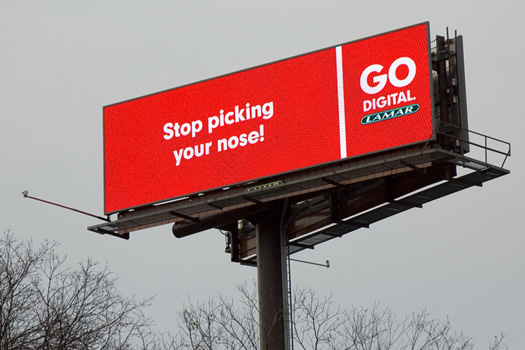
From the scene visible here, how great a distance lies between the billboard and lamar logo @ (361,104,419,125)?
23mm

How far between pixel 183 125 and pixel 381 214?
563cm

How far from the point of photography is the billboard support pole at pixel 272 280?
46.9 m

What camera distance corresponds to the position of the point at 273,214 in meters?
48.3

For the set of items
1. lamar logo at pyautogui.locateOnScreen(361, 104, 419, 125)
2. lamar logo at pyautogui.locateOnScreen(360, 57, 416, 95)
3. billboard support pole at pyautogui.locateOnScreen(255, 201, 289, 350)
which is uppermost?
lamar logo at pyautogui.locateOnScreen(360, 57, 416, 95)

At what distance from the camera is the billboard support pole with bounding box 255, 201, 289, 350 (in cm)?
4688

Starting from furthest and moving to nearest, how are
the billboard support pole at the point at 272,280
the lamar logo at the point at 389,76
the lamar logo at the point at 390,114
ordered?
the billboard support pole at the point at 272,280
the lamar logo at the point at 389,76
the lamar logo at the point at 390,114

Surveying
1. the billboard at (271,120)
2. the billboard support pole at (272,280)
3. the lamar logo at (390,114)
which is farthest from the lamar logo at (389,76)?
the billboard support pole at (272,280)

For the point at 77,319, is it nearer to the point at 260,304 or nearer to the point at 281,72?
the point at 260,304

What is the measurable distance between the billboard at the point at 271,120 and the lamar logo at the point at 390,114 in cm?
2

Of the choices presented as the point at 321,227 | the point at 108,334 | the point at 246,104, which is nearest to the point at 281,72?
the point at 246,104

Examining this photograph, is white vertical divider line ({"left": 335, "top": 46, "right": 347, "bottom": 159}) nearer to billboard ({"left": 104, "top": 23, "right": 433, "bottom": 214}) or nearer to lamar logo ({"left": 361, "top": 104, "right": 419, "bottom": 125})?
billboard ({"left": 104, "top": 23, "right": 433, "bottom": 214})

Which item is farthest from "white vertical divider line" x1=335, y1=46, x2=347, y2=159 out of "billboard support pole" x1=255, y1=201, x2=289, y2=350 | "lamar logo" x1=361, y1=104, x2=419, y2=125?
"billboard support pole" x1=255, y1=201, x2=289, y2=350

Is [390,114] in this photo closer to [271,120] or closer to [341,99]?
[341,99]

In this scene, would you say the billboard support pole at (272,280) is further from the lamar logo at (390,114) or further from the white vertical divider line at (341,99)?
the lamar logo at (390,114)
